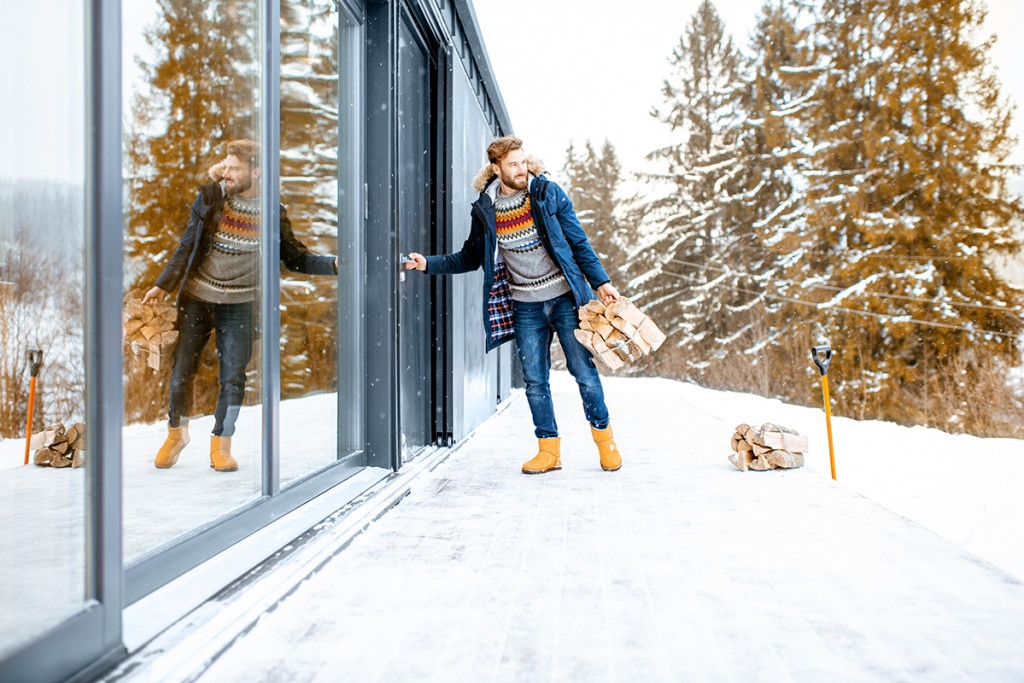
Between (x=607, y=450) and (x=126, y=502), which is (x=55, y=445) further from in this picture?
(x=607, y=450)

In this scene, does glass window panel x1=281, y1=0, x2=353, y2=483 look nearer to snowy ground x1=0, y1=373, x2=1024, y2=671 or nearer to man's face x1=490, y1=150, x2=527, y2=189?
snowy ground x1=0, y1=373, x2=1024, y2=671

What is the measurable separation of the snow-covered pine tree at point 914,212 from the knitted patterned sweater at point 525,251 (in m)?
9.94

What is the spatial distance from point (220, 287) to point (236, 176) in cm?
36

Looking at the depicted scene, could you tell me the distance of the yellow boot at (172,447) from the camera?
2301mm

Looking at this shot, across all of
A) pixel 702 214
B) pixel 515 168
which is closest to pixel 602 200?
pixel 702 214

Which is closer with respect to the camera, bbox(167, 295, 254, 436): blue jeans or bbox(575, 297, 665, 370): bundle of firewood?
bbox(167, 295, 254, 436): blue jeans

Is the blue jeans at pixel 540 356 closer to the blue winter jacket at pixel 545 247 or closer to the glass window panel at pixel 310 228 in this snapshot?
the blue winter jacket at pixel 545 247

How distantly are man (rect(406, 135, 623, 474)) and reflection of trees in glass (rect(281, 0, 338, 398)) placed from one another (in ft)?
1.50

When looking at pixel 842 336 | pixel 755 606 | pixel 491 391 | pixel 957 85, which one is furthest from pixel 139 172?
pixel 957 85


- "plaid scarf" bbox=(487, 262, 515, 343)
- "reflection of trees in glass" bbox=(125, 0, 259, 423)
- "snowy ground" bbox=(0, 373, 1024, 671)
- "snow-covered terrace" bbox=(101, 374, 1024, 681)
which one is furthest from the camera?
"plaid scarf" bbox=(487, 262, 515, 343)

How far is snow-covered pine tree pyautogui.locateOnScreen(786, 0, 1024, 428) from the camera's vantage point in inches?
463

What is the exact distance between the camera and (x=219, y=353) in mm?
2434

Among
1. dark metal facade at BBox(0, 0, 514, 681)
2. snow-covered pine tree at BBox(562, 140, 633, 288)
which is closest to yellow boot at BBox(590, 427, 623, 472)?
dark metal facade at BBox(0, 0, 514, 681)

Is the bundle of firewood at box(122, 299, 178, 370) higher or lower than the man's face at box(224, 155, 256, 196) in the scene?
lower
